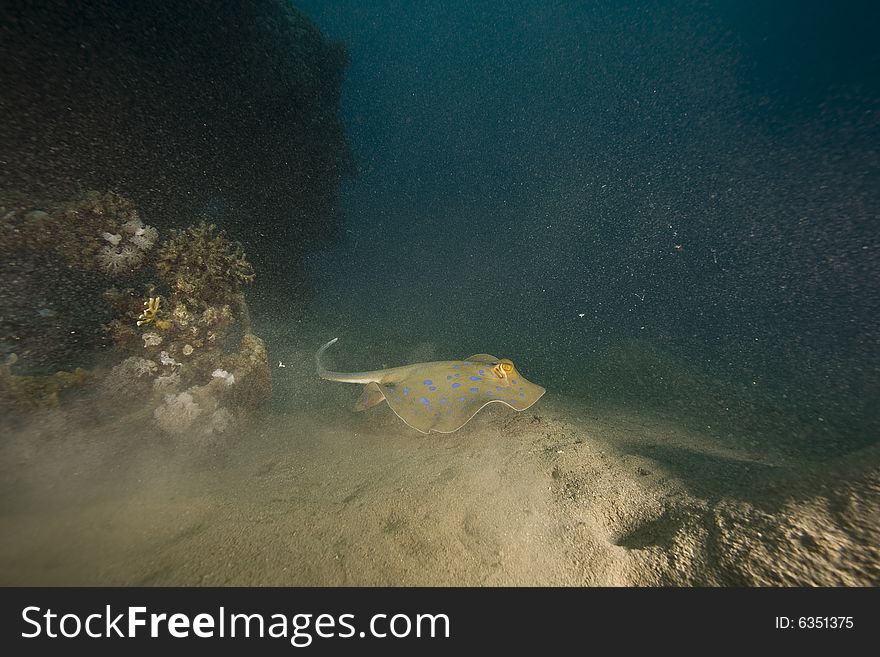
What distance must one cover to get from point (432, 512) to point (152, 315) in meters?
4.19

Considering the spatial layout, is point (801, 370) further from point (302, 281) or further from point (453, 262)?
point (453, 262)

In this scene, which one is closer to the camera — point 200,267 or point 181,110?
point 200,267

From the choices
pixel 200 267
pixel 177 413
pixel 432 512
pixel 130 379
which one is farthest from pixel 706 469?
pixel 200 267

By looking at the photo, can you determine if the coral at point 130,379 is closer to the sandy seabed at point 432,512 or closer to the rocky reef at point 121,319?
the rocky reef at point 121,319

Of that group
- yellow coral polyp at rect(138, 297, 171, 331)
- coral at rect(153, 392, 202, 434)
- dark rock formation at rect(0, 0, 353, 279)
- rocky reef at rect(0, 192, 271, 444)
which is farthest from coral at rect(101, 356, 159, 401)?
dark rock formation at rect(0, 0, 353, 279)

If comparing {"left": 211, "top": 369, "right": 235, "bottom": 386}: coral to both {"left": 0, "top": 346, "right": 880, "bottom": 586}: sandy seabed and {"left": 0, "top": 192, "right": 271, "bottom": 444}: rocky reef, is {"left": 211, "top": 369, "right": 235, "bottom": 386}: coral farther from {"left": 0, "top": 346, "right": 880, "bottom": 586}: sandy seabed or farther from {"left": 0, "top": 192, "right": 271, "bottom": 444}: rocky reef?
{"left": 0, "top": 346, "right": 880, "bottom": 586}: sandy seabed

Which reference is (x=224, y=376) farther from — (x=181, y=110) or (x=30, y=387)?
(x=181, y=110)

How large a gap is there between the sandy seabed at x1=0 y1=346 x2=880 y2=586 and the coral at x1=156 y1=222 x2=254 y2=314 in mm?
1730

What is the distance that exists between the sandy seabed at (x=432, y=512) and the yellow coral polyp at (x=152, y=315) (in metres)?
1.17

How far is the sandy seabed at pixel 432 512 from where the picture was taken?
5.40ft

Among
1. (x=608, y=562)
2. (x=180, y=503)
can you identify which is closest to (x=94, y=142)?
(x=180, y=503)

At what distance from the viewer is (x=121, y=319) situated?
383 centimetres

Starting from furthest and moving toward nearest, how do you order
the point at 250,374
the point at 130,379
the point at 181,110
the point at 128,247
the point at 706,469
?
the point at 181,110
the point at 250,374
the point at 128,247
the point at 130,379
the point at 706,469

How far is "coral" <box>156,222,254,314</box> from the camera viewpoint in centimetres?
417
